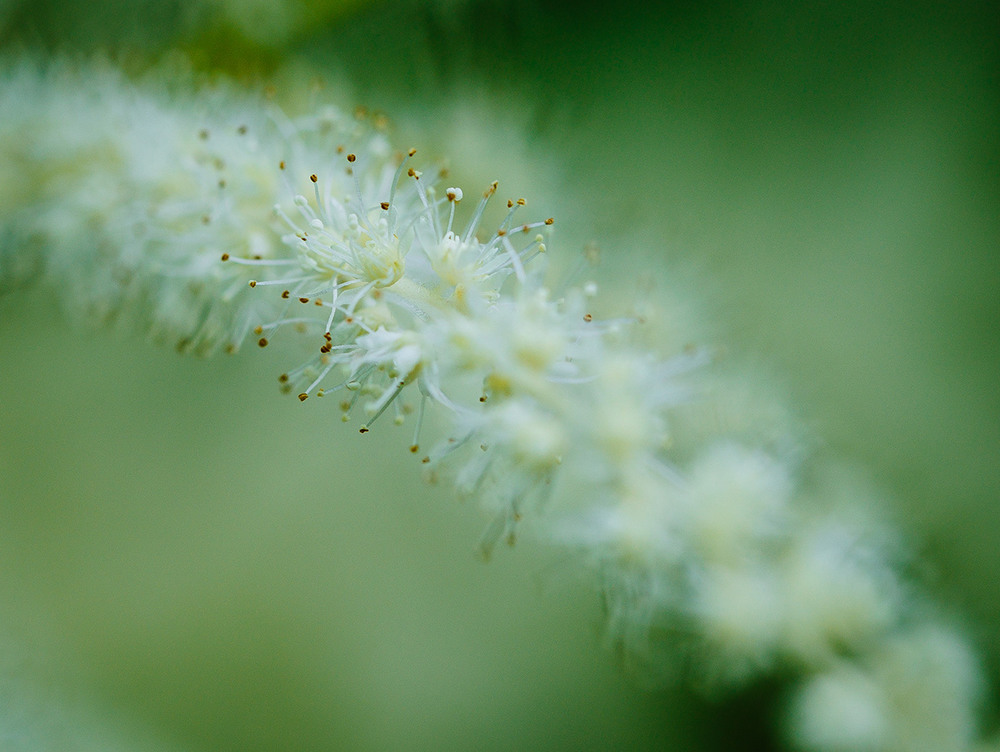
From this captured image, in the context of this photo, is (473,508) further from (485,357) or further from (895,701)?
(485,357)

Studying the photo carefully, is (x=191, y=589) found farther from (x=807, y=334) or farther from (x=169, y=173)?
(x=807, y=334)

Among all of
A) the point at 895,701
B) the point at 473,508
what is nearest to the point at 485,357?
the point at 895,701

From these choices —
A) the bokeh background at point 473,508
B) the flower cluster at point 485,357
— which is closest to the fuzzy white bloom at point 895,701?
the flower cluster at point 485,357

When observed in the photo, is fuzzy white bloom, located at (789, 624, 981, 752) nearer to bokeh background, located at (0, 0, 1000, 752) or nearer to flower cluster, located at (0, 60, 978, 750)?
flower cluster, located at (0, 60, 978, 750)

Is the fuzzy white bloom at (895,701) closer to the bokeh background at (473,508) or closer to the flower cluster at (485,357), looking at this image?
→ the flower cluster at (485,357)

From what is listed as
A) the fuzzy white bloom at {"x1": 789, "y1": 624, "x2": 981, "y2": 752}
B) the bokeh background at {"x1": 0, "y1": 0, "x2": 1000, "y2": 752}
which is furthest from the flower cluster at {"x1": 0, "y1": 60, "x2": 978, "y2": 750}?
the bokeh background at {"x1": 0, "y1": 0, "x2": 1000, "y2": 752}

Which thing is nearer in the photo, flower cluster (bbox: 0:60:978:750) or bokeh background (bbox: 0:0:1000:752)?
flower cluster (bbox: 0:60:978:750)

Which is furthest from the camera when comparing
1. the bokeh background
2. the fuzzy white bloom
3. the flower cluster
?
the bokeh background
